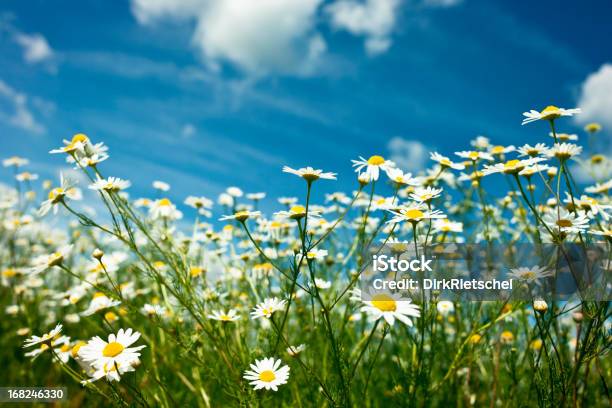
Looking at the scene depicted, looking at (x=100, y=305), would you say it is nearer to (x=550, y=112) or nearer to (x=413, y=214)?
(x=413, y=214)

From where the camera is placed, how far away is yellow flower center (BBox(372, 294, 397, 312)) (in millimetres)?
1734

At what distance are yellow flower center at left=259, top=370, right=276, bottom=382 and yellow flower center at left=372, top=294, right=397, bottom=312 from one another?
60cm

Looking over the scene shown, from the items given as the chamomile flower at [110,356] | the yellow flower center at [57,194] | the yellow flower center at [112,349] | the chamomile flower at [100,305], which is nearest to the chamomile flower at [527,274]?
the chamomile flower at [110,356]

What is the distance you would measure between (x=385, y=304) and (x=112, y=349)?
4.07 feet

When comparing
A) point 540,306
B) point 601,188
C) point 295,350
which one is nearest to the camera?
point 540,306

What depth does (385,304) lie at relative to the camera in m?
1.75

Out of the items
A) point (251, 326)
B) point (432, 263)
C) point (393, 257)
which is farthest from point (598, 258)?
point (251, 326)

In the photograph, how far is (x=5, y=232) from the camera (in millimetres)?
7242

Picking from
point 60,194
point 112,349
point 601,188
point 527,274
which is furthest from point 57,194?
point 601,188

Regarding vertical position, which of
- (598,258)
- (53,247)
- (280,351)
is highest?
(53,247)

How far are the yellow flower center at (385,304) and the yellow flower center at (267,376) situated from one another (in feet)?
1.98

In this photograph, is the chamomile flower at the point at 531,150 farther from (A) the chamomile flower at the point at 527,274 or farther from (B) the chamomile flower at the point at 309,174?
(B) the chamomile flower at the point at 309,174

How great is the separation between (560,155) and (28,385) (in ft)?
16.5

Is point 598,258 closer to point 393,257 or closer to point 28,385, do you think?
point 393,257
